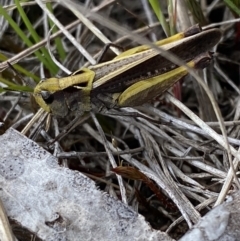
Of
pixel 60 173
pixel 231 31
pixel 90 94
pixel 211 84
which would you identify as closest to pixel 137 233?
pixel 60 173

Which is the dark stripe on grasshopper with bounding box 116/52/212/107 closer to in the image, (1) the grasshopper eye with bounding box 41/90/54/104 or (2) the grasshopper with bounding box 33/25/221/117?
(2) the grasshopper with bounding box 33/25/221/117

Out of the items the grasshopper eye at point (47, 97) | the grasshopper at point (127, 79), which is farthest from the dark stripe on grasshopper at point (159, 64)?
the grasshopper eye at point (47, 97)

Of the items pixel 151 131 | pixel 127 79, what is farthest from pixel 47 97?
pixel 151 131

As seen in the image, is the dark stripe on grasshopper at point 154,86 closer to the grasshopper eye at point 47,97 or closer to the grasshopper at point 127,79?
the grasshopper at point 127,79

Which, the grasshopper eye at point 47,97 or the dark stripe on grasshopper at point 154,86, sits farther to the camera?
the grasshopper eye at point 47,97

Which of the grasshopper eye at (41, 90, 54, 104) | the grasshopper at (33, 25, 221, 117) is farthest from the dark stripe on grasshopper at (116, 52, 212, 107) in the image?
the grasshopper eye at (41, 90, 54, 104)

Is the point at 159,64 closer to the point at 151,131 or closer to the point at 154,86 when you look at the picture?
the point at 154,86

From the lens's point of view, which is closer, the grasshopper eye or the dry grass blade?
the dry grass blade
